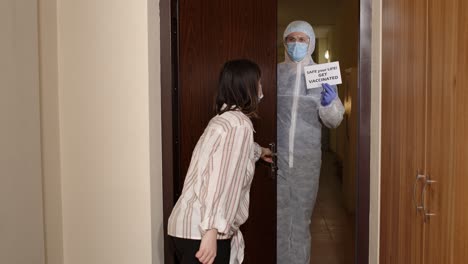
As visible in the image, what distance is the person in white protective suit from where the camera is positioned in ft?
9.28

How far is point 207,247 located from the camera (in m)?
1.55

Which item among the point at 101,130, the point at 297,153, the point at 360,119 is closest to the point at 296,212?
the point at 297,153

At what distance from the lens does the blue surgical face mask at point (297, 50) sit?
111 inches

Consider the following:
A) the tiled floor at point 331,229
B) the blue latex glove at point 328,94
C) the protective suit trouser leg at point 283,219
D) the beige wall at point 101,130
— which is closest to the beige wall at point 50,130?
the beige wall at point 101,130

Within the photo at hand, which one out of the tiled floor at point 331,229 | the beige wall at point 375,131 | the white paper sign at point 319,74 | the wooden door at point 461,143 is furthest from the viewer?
the tiled floor at point 331,229

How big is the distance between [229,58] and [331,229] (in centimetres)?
173

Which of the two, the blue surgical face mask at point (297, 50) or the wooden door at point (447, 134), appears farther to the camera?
the blue surgical face mask at point (297, 50)

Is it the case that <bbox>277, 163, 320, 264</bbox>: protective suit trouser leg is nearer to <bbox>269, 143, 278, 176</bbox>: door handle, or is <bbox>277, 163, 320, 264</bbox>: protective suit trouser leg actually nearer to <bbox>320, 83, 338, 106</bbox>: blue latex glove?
<bbox>269, 143, 278, 176</bbox>: door handle

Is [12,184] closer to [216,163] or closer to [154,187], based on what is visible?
[154,187]

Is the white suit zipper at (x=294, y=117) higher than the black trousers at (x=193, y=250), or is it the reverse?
the white suit zipper at (x=294, y=117)

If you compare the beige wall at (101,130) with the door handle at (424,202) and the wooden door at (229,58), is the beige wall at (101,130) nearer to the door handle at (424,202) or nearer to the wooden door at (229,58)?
the wooden door at (229,58)

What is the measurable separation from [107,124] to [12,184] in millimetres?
404

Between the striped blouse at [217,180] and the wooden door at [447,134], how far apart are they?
60 centimetres

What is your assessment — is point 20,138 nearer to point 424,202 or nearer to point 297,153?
point 424,202
